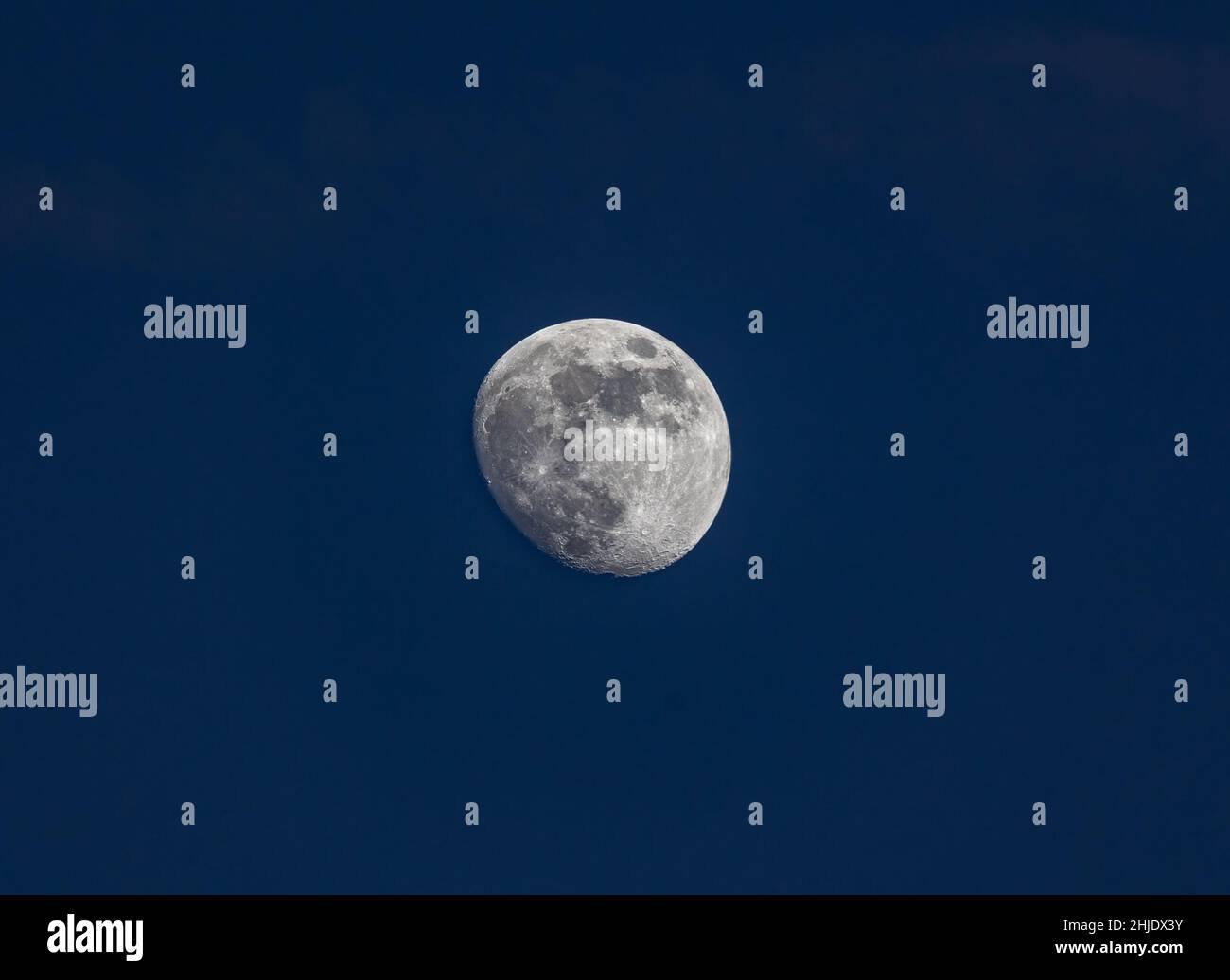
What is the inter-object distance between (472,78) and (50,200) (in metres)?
2.66

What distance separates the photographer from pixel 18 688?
7004 millimetres

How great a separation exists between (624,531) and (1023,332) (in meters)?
2.80

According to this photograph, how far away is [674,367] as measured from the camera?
6648 millimetres

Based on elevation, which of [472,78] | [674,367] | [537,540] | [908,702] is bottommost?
[908,702]

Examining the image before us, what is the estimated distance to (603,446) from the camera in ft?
21.1

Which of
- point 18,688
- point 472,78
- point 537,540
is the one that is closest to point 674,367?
point 537,540

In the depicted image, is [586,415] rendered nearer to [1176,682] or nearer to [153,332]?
[153,332]

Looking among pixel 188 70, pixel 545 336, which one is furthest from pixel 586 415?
pixel 188 70

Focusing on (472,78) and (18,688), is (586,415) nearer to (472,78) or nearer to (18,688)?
(472,78)

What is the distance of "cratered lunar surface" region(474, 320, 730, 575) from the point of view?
6.43 meters

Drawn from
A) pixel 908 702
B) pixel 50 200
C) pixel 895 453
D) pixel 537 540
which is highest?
pixel 50 200

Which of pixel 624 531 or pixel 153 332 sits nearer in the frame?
pixel 624 531

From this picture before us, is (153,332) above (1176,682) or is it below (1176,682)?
above

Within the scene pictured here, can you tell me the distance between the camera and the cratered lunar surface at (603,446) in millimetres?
6430
